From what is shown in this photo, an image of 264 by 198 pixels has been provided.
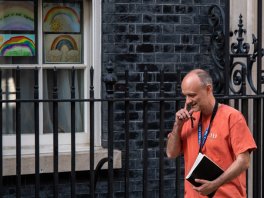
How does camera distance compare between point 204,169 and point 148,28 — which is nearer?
point 204,169

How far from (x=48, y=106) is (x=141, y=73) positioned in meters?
0.98

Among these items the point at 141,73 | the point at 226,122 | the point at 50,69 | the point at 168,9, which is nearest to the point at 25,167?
the point at 50,69

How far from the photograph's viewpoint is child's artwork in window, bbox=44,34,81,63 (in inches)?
262

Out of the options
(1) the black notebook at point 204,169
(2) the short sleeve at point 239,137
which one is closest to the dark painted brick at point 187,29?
(2) the short sleeve at point 239,137

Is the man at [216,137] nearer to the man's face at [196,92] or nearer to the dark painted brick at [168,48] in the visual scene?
the man's face at [196,92]

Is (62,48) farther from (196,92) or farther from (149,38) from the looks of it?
(196,92)

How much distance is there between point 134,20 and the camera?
671 centimetres

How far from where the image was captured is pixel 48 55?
664 cm

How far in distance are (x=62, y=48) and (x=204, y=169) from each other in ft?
9.66

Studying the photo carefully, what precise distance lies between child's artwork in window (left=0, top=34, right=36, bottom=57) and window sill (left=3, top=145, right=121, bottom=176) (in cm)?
93

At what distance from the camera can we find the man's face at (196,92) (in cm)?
422

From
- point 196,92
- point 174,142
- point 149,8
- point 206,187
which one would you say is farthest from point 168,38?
point 206,187

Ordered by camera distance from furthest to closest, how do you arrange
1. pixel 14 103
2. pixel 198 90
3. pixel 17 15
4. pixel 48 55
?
pixel 48 55, pixel 17 15, pixel 14 103, pixel 198 90

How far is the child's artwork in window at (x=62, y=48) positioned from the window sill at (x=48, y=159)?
Result: 869 millimetres
